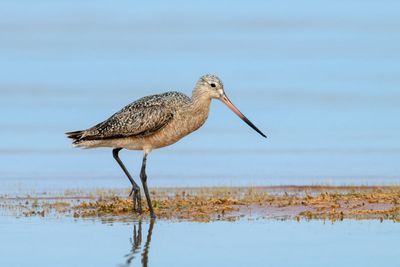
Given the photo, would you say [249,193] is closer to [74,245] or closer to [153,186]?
[153,186]

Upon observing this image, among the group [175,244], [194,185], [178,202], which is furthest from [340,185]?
[175,244]

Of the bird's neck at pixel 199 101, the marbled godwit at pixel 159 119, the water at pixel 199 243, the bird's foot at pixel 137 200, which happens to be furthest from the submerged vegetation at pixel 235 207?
the bird's neck at pixel 199 101

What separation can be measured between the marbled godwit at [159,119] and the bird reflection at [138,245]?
68.2 inches

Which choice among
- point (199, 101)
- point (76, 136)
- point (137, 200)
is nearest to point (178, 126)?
point (199, 101)

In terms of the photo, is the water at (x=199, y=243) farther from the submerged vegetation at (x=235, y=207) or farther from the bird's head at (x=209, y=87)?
the bird's head at (x=209, y=87)

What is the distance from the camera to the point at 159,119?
19.6 meters

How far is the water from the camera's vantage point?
1390 centimetres

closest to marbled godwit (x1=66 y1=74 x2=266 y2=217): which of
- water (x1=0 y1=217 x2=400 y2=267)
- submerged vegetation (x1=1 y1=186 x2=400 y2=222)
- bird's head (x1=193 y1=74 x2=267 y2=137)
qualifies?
bird's head (x1=193 y1=74 x2=267 y2=137)

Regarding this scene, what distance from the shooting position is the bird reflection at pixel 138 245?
13953 mm

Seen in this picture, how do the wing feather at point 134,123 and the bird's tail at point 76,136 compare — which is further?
the bird's tail at point 76,136

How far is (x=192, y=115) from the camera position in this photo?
1962 centimetres

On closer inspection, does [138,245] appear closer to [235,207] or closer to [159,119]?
[159,119]

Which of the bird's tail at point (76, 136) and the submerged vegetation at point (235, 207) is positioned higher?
the bird's tail at point (76, 136)

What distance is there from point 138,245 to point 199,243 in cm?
82
